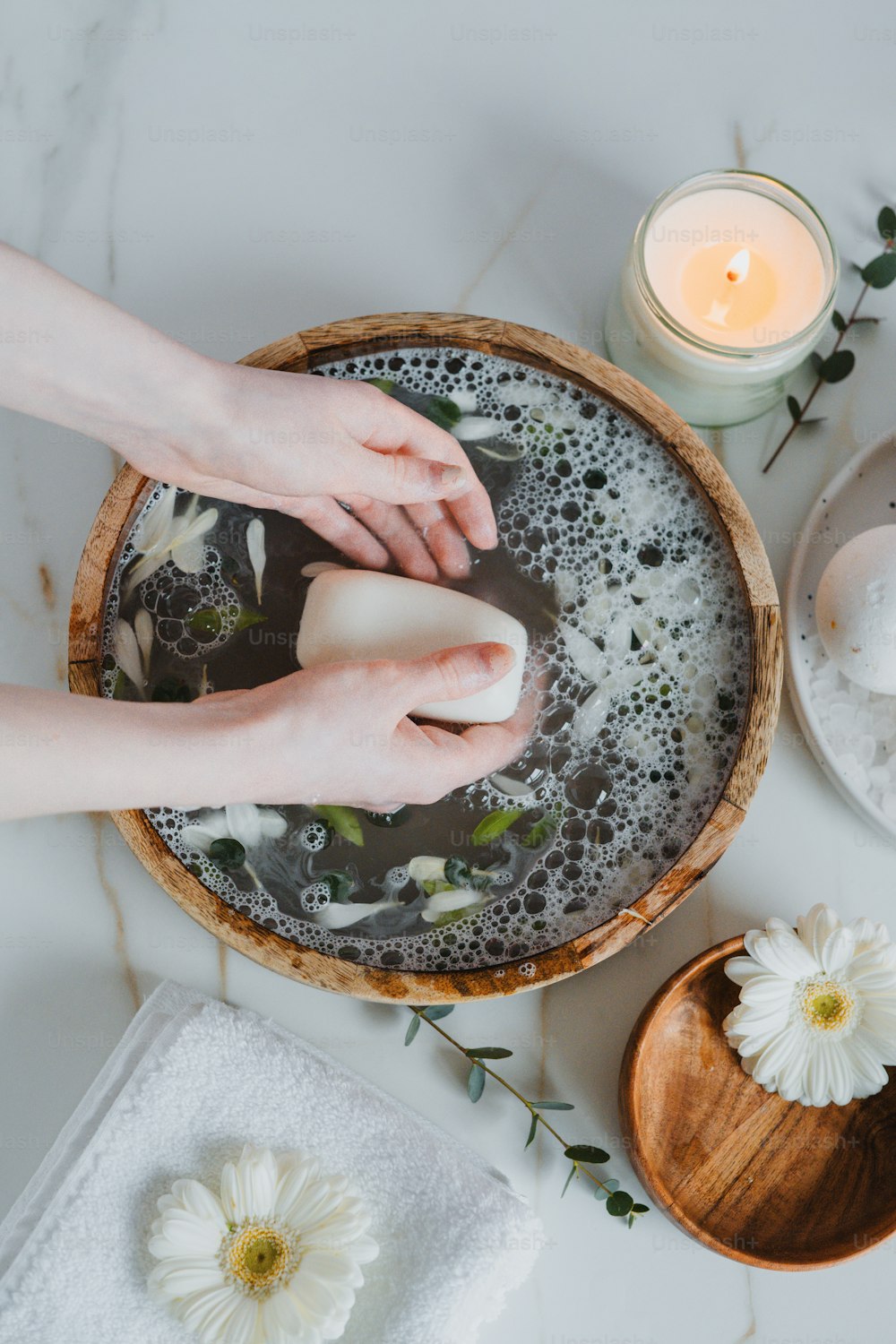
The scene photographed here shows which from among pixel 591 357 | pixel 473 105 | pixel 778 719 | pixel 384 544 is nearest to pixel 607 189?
pixel 473 105

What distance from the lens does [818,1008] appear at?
2.59ft

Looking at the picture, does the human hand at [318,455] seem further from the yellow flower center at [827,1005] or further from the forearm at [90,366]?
the yellow flower center at [827,1005]

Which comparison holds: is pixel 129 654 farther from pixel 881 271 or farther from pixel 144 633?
pixel 881 271

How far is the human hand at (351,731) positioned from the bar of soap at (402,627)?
1.9 inches

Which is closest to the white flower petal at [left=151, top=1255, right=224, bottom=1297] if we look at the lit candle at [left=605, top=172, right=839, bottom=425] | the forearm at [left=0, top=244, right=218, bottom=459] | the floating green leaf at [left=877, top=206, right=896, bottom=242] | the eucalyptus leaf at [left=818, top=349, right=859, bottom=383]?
the forearm at [left=0, top=244, right=218, bottom=459]

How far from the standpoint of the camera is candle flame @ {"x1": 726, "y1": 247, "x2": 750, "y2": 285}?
0.83 m

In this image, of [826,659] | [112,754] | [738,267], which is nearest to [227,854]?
[112,754]

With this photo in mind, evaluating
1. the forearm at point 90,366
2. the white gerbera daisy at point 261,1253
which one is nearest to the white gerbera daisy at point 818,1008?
the white gerbera daisy at point 261,1253

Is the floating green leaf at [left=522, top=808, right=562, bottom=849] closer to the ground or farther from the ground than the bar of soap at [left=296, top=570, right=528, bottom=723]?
closer to the ground

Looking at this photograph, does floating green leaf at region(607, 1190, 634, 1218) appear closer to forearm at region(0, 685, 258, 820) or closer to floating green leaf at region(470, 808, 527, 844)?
floating green leaf at region(470, 808, 527, 844)

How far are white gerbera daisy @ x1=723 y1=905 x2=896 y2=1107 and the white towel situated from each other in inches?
9.1

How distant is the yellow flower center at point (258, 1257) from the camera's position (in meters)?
0.77

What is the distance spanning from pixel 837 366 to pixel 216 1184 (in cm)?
86

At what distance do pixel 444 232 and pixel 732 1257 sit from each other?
0.89m
